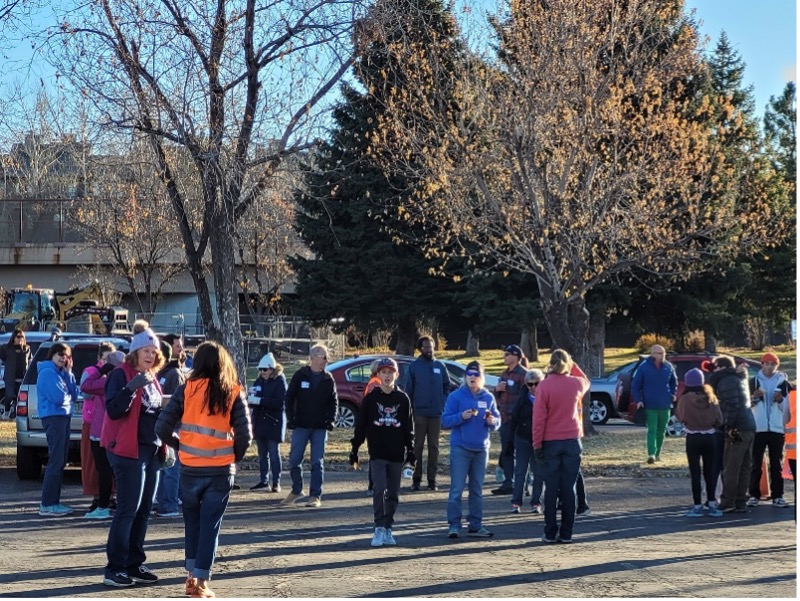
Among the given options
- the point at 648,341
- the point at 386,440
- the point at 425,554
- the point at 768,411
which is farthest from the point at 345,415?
the point at 648,341

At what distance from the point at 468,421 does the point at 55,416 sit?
172 inches

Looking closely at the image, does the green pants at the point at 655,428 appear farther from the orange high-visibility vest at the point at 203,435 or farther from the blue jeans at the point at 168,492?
the orange high-visibility vest at the point at 203,435

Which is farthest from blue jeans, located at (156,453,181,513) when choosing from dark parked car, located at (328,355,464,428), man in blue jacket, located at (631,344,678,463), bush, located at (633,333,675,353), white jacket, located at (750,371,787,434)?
bush, located at (633,333,675,353)

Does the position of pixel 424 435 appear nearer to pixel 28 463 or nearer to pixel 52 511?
pixel 52 511

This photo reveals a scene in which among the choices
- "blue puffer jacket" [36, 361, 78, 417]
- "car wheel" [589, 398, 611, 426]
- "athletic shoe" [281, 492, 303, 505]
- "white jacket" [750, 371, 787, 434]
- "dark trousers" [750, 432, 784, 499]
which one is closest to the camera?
"blue puffer jacket" [36, 361, 78, 417]

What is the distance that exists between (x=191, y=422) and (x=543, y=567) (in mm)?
3241

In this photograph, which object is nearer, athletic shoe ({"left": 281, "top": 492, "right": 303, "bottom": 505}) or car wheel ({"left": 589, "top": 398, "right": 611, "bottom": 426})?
athletic shoe ({"left": 281, "top": 492, "right": 303, "bottom": 505})

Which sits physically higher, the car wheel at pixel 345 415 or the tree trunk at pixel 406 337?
the tree trunk at pixel 406 337

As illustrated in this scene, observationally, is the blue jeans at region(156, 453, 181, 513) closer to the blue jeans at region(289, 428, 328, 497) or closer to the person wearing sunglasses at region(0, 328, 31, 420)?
the blue jeans at region(289, 428, 328, 497)

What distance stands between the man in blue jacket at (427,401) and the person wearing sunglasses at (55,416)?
442 cm

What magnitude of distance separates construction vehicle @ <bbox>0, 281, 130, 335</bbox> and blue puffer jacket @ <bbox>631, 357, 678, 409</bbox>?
28504 millimetres

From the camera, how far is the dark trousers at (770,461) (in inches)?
537

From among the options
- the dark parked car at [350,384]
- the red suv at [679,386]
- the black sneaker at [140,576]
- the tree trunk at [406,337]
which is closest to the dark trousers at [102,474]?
the black sneaker at [140,576]

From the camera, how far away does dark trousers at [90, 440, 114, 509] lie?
38.8ft
